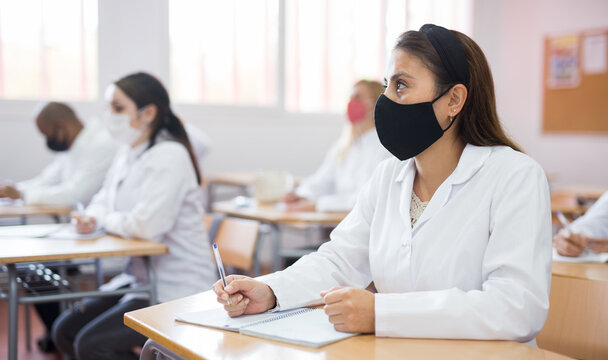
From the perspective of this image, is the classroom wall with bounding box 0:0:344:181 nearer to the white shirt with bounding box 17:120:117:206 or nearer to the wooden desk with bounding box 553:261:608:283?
the white shirt with bounding box 17:120:117:206

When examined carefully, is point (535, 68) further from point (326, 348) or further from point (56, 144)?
point (326, 348)

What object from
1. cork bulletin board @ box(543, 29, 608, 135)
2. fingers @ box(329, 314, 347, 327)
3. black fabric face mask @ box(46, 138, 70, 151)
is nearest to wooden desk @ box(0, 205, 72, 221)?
black fabric face mask @ box(46, 138, 70, 151)

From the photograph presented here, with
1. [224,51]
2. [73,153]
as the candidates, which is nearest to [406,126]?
[73,153]

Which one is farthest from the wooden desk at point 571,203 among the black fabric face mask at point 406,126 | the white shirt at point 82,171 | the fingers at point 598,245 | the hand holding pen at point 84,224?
the white shirt at point 82,171

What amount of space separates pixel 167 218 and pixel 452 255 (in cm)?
133

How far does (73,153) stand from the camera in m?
3.73

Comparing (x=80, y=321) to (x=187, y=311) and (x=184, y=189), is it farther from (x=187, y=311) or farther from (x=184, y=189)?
(x=187, y=311)

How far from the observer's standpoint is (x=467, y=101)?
1.34m

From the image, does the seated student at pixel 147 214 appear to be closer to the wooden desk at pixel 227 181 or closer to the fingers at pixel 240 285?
the fingers at pixel 240 285

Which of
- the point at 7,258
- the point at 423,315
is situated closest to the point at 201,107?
the point at 7,258

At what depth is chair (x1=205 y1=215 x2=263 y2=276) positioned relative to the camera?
246cm

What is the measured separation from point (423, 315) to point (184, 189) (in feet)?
4.78

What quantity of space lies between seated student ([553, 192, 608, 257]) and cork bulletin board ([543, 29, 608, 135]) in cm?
380

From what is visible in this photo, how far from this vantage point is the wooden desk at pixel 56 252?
1907 mm
